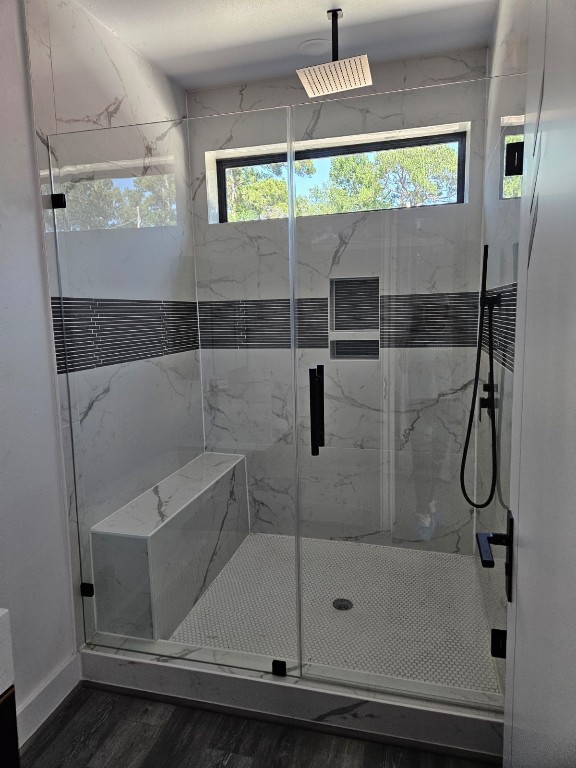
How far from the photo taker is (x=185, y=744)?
1.83 metres

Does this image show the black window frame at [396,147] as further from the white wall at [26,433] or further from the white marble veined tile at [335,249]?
the white wall at [26,433]

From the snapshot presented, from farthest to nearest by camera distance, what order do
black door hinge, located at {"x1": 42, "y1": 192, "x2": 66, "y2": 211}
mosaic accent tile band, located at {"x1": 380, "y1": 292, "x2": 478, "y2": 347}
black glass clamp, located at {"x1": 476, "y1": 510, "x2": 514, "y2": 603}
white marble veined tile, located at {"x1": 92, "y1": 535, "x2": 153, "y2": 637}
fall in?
mosaic accent tile band, located at {"x1": 380, "y1": 292, "x2": 478, "y2": 347}, white marble veined tile, located at {"x1": 92, "y1": 535, "x2": 153, "y2": 637}, black door hinge, located at {"x1": 42, "y1": 192, "x2": 66, "y2": 211}, black glass clamp, located at {"x1": 476, "y1": 510, "x2": 514, "y2": 603}

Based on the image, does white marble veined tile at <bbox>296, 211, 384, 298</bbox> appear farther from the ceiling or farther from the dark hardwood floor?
the dark hardwood floor

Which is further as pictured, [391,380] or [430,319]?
[391,380]

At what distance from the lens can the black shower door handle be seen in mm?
2309

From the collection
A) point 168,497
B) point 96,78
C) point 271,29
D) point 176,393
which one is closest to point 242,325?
point 176,393

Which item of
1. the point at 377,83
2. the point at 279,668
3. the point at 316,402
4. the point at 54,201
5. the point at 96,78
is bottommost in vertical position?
the point at 279,668

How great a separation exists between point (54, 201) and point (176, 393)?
1139 mm

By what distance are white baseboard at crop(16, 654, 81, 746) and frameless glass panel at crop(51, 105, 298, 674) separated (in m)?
0.15

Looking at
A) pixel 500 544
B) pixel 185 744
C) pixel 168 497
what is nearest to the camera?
pixel 500 544

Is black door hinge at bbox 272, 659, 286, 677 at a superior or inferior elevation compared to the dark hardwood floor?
superior

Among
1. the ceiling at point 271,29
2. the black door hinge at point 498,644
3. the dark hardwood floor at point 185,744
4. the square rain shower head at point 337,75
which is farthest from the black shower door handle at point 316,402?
the ceiling at point 271,29

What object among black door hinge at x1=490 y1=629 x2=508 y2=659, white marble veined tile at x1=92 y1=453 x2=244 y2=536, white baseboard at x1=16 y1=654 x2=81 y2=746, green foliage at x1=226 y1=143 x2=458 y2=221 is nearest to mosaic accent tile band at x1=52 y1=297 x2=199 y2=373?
white marble veined tile at x1=92 y1=453 x2=244 y2=536

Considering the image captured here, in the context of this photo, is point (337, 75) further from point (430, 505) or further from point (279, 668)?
point (279, 668)
